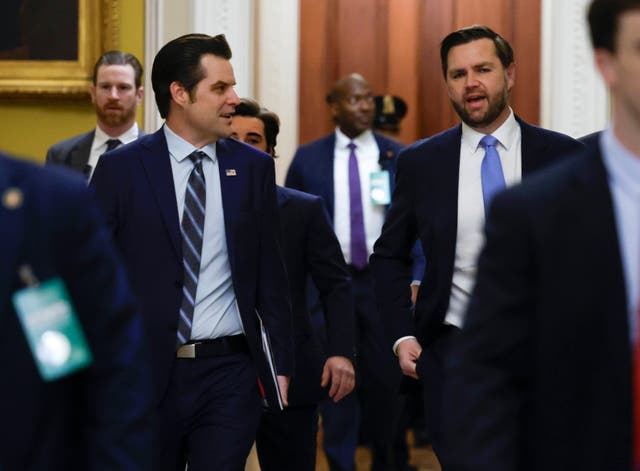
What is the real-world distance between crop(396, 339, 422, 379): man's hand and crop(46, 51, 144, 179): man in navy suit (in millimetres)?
2314

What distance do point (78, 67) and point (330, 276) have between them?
302 centimetres

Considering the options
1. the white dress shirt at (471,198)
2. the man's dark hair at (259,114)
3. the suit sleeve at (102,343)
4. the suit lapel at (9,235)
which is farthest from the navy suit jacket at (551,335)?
the man's dark hair at (259,114)

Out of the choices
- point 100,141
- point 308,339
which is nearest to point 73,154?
point 100,141

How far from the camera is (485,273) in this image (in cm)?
237

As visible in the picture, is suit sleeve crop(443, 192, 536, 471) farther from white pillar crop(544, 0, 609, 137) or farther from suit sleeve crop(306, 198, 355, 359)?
white pillar crop(544, 0, 609, 137)

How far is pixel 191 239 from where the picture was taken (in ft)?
14.3

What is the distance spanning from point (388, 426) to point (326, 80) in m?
2.79

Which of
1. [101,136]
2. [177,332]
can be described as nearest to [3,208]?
[177,332]

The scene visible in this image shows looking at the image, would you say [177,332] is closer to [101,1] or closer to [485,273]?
[485,273]

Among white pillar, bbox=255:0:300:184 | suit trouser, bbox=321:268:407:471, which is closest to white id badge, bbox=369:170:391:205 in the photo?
suit trouser, bbox=321:268:407:471

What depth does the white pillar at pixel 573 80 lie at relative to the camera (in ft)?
25.8

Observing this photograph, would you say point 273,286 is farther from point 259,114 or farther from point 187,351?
point 259,114

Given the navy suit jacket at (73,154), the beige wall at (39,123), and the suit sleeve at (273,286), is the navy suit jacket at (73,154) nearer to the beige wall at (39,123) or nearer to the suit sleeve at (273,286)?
the beige wall at (39,123)

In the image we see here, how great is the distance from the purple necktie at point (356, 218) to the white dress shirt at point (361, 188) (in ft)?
0.07
